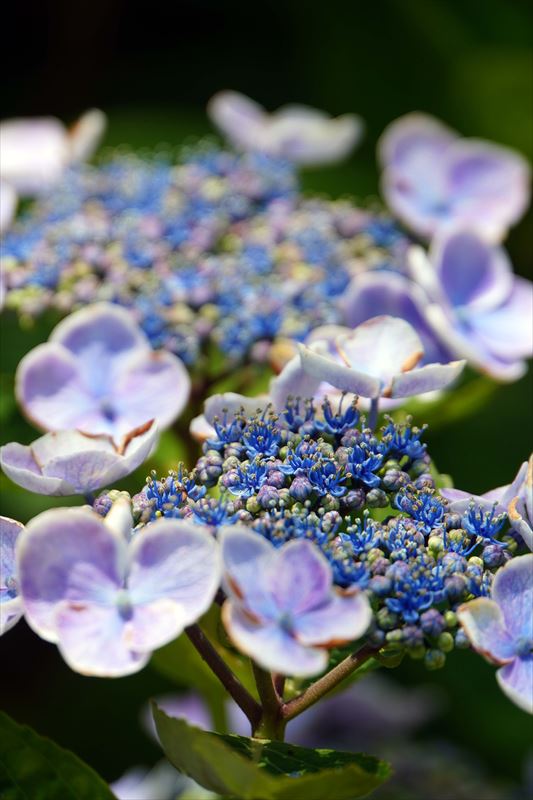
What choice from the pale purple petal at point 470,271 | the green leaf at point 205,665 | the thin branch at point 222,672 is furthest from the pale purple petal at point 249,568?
the pale purple petal at point 470,271

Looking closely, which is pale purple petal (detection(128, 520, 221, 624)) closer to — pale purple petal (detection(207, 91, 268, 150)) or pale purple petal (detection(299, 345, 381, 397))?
pale purple petal (detection(299, 345, 381, 397))

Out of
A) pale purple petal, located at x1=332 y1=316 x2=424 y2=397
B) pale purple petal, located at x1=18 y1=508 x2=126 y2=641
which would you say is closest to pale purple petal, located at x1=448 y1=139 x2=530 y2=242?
pale purple petal, located at x1=332 y1=316 x2=424 y2=397

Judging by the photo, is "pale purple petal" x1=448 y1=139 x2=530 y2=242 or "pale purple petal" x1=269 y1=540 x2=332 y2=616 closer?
"pale purple petal" x1=269 y1=540 x2=332 y2=616

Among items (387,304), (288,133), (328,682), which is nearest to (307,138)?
(288,133)

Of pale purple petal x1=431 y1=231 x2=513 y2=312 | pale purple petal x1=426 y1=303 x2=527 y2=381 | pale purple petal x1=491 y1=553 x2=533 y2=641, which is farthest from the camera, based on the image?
pale purple petal x1=431 y1=231 x2=513 y2=312

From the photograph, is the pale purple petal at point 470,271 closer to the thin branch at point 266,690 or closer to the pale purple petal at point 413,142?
the pale purple petal at point 413,142

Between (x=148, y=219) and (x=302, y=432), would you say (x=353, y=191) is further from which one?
(x=302, y=432)

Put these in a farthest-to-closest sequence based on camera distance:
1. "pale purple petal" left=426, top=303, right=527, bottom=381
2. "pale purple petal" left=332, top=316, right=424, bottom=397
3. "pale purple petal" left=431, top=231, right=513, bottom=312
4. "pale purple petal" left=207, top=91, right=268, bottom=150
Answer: "pale purple petal" left=207, top=91, right=268, bottom=150
"pale purple petal" left=431, top=231, right=513, bottom=312
"pale purple petal" left=426, top=303, right=527, bottom=381
"pale purple petal" left=332, top=316, right=424, bottom=397

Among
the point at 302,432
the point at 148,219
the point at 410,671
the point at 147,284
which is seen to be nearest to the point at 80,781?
the point at 302,432
